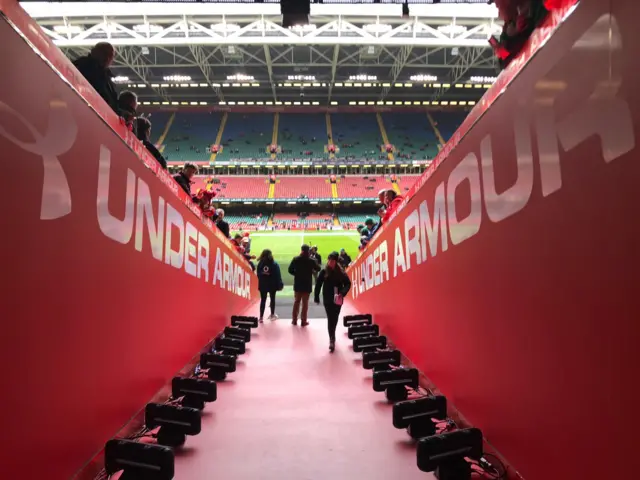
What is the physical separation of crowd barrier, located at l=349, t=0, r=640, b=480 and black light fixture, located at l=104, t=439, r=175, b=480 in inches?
61.0

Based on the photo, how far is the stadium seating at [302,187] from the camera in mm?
34312

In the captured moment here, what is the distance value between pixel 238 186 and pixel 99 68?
1302 inches

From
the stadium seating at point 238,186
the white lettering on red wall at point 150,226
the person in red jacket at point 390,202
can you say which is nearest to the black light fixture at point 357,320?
the person in red jacket at point 390,202

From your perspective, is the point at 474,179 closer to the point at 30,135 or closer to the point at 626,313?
the point at 626,313

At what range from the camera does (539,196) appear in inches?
64.1

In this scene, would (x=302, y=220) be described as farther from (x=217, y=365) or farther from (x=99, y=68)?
(x=99, y=68)

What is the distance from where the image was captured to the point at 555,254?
1497mm

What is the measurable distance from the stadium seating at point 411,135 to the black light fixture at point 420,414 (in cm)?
3622

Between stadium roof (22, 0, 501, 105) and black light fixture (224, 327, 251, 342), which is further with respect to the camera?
stadium roof (22, 0, 501, 105)

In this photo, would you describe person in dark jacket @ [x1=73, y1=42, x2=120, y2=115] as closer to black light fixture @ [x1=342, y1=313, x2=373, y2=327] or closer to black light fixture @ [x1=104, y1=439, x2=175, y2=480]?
black light fixture @ [x1=104, y1=439, x2=175, y2=480]

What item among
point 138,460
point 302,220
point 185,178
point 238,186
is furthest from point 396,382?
point 238,186

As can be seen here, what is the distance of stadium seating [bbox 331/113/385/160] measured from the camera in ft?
125

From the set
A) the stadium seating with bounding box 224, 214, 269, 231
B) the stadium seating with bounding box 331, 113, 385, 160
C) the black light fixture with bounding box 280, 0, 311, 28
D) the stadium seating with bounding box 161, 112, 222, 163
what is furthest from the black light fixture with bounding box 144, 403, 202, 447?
the stadium seating with bounding box 331, 113, 385, 160

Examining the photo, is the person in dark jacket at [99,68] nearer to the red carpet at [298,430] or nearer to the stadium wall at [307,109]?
the red carpet at [298,430]
